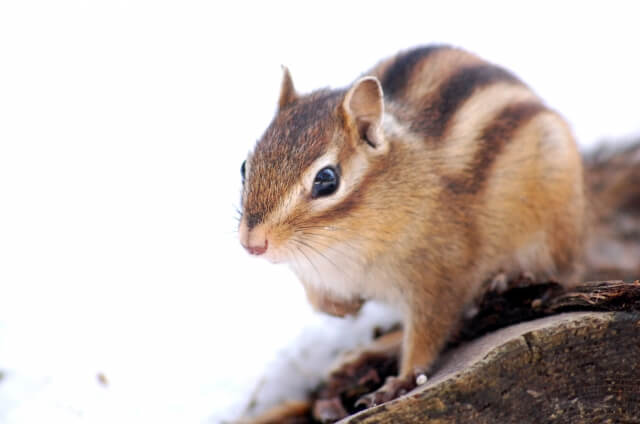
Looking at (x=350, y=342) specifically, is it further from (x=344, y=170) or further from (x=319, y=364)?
(x=344, y=170)

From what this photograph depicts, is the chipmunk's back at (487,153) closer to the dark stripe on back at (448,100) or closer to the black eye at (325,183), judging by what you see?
the dark stripe on back at (448,100)

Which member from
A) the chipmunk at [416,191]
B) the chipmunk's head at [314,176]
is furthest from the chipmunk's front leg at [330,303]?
the chipmunk's head at [314,176]

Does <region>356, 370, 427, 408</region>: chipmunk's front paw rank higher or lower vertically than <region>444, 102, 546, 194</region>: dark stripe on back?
lower

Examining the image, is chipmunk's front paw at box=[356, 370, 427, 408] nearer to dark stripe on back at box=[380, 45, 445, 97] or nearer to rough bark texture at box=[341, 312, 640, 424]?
rough bark texture at box=[341, 312, 640, 424]

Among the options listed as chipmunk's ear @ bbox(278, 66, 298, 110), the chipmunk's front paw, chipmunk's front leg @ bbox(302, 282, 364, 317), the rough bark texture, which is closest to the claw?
the chipmunk's front paw

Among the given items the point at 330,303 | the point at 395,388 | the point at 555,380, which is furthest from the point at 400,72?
the point at 555,380
